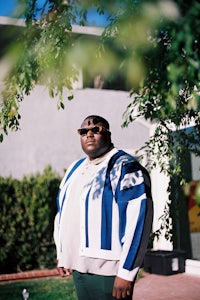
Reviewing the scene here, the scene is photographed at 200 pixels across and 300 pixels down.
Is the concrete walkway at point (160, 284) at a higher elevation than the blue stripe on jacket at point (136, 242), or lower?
lower

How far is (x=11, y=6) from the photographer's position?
11.3 ft

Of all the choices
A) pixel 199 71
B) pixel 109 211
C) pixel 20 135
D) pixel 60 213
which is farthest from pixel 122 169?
pixel 20 135

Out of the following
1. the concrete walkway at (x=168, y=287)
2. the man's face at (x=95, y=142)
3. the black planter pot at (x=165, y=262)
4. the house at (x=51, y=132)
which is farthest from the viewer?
the house at (x=51, y=132)

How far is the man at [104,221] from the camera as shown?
140 inches

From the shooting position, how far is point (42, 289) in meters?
9.03

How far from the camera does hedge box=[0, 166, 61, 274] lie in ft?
35.5

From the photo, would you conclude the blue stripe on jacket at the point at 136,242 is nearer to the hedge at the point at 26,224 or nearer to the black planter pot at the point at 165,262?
the black planter pot at the point at 165,262

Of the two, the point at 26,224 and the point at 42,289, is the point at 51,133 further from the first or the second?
the point at 42,289

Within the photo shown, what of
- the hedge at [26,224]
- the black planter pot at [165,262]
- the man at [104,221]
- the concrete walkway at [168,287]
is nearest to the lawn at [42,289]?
the hedge at [26,224]

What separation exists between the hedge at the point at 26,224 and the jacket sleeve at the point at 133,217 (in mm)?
7535

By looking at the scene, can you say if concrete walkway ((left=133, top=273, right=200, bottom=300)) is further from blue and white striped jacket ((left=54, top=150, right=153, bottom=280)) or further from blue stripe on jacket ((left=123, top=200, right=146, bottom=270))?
blue stripe on jacket ((left=123, top=200, right=146, bottom=270))

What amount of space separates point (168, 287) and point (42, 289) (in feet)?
7.45

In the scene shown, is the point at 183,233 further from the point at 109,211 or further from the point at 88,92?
the point at 109,211

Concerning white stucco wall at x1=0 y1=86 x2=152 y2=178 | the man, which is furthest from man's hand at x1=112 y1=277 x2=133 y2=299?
white stucco wall at x1=0 y1=86 x2=152 y2=178
